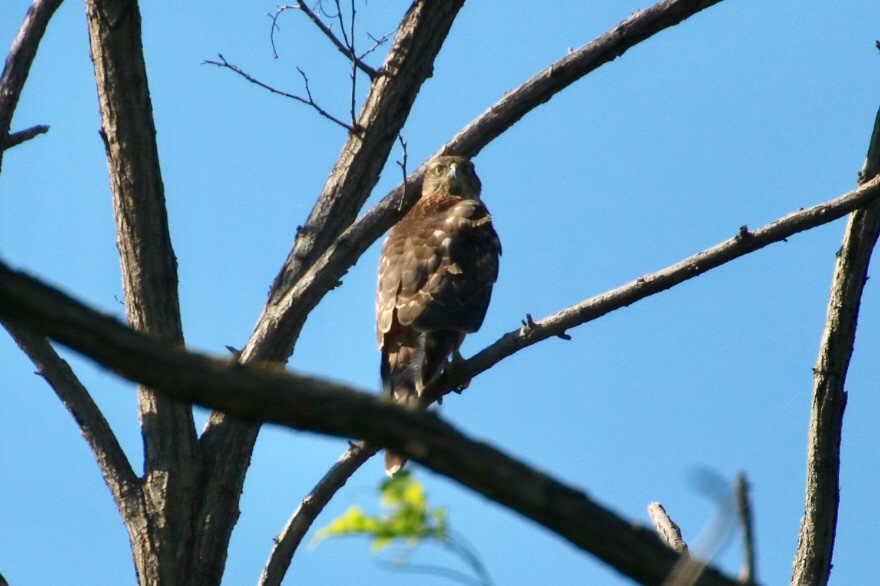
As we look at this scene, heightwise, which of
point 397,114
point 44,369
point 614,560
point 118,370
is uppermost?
point 397,114

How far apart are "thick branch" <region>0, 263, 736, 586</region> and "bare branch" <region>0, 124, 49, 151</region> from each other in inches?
146

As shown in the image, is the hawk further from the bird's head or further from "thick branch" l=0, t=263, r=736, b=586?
"thick branch" l=0, t=263, r=736, b=586

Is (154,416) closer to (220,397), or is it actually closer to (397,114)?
(397,114)

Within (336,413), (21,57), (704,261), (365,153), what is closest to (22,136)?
(21,57)

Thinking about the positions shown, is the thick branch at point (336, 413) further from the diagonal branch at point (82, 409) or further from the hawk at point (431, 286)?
the hawk at point (431, 286)

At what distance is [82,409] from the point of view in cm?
502

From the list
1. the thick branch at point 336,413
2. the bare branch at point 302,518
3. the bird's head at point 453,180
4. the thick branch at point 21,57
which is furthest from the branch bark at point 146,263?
the thick branch at point 336,413

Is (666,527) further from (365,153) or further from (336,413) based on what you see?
(336,413)

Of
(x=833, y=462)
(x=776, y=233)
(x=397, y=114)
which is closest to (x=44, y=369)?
(x=397, y=114)

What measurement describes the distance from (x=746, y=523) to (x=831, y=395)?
3871 millimetres

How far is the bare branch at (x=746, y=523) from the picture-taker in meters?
1.73

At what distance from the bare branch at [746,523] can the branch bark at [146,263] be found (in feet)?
11.3

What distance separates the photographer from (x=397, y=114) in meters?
5.68

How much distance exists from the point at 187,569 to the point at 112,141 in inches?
69.7
